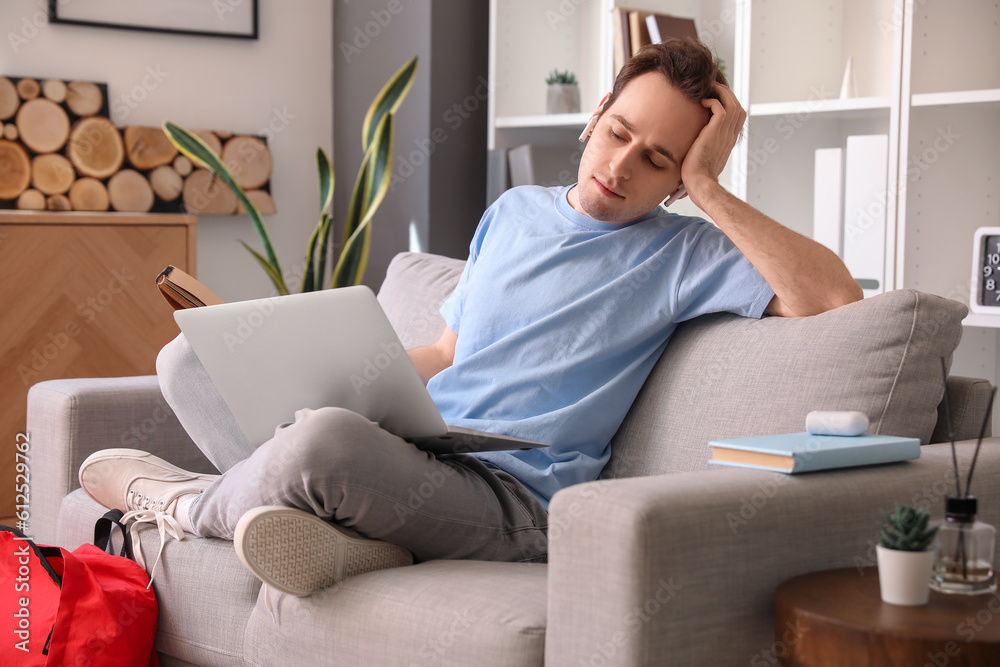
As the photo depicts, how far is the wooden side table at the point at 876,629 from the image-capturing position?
0.94 meters

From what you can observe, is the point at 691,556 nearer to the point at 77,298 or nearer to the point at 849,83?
the point at 849,83

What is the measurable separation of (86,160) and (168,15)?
618 millimetres

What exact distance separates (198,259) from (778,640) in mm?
3067

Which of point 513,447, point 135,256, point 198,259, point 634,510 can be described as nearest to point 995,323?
point 513,447

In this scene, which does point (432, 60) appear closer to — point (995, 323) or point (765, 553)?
point (995, 323)

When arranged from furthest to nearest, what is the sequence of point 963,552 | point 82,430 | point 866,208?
point 866,208 < point 82,430 < point 963,552

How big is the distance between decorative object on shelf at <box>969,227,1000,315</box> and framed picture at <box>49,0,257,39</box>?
266 cm

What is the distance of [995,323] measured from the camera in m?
2.21

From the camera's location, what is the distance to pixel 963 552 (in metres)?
1.05

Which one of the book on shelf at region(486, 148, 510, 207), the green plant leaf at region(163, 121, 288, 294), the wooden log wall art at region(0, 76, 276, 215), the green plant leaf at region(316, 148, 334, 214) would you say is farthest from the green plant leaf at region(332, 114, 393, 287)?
the wooden log wall art at region(0, 76, 276, 215)

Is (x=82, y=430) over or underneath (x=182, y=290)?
underneath

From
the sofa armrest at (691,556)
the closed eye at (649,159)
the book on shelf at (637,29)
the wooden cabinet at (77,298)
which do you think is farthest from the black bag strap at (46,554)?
the book on shelf at (637,29)

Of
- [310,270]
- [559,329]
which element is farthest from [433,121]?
[559,329]

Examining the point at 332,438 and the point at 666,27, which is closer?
the point at 332,438
